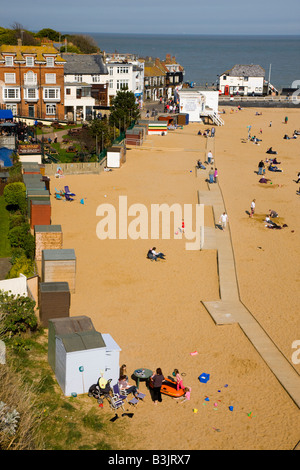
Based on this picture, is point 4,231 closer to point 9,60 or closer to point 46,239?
point 46,239

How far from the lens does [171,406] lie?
15.6 meters

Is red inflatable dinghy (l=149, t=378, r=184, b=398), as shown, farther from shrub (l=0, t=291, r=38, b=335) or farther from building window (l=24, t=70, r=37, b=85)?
building window (l=24, t=70, r=37, b=85)

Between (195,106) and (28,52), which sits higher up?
(28,52)

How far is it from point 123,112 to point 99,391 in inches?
1575

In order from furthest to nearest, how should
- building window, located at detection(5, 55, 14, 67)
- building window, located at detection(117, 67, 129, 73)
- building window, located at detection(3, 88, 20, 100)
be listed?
building window, located at detection(117, 67, 129, 73) < building window, located at detection(3, 88, 20, 100) < building window, located at detection(5, 55, 14, 67)

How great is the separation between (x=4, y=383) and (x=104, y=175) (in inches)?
1118

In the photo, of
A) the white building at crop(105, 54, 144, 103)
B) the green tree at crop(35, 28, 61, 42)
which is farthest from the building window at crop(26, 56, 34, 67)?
the green tree at crop(35, 28, 61, 42)

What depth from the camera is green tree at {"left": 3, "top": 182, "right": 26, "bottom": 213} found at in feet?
98.0

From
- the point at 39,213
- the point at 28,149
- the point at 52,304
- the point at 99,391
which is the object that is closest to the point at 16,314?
the point at 52,304

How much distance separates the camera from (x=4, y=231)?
27.8 metres

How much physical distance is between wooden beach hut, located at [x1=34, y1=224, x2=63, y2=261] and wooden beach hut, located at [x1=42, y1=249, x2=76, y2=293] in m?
2.58

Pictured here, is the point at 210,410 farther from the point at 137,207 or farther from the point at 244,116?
the point at 244,116

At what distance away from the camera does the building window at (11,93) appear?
57.5 metres

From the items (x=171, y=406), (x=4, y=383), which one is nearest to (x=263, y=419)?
(x=171, y=406)
